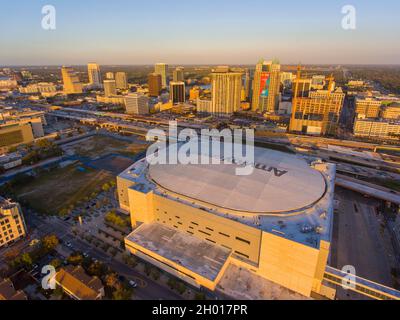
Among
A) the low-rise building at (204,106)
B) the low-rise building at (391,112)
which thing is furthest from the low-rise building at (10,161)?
the low-rise building at (391,112)

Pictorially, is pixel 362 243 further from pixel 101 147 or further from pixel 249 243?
pixel 101 147

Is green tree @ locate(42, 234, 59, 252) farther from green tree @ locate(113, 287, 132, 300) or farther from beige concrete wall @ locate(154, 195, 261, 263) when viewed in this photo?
beige concrete wall @ locate(154, 195, 261, 263)

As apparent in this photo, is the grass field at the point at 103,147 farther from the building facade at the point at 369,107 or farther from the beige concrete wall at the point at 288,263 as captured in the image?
the building facade at the point at 369,107

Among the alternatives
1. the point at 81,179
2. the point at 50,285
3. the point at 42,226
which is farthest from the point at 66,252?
the point at 81,179

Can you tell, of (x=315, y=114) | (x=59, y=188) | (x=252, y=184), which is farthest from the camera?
(x=315, y=114)

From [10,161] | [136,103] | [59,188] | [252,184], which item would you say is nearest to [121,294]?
[252,184]
